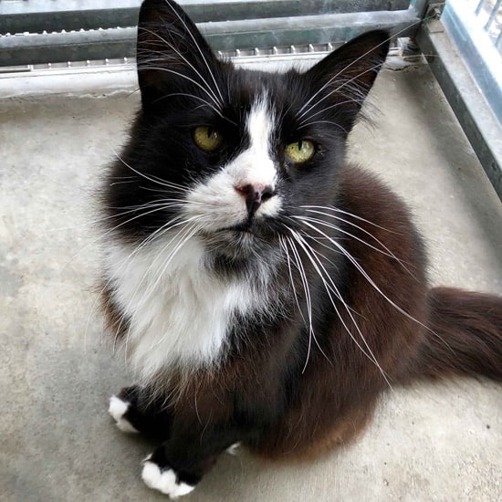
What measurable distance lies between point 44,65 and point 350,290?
4.95 ft

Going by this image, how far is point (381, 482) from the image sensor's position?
4.63 feet

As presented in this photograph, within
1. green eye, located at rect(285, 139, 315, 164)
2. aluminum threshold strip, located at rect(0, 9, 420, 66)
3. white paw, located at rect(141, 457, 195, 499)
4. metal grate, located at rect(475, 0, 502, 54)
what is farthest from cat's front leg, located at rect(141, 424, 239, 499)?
metal grate, located at rect(475, 0, 502, 54)

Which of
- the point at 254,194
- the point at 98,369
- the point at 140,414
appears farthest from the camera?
the point at 98,369

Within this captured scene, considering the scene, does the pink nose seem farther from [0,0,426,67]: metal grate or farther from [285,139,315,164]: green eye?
[0,0,426,67]: metal grate

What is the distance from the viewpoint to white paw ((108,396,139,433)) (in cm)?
139

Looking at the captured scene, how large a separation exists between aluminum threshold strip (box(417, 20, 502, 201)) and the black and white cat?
2.51 ft

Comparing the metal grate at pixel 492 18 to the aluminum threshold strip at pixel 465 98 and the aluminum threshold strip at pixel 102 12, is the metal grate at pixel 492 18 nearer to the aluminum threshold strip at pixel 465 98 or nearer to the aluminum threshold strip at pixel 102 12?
the aluminum threshold strip at pixel 465 98

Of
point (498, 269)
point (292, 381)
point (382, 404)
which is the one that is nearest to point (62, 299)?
point (292, 381)

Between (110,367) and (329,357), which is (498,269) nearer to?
(329,357)

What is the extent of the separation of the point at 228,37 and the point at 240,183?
135 cm

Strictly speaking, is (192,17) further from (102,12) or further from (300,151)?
(300,151)

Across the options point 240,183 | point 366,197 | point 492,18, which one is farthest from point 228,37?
point 240,183

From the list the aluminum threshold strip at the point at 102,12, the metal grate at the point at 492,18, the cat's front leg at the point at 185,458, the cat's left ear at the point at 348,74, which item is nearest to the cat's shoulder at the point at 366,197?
the cat's left ear at the point at 348,74

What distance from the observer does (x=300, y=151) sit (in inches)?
39.1
